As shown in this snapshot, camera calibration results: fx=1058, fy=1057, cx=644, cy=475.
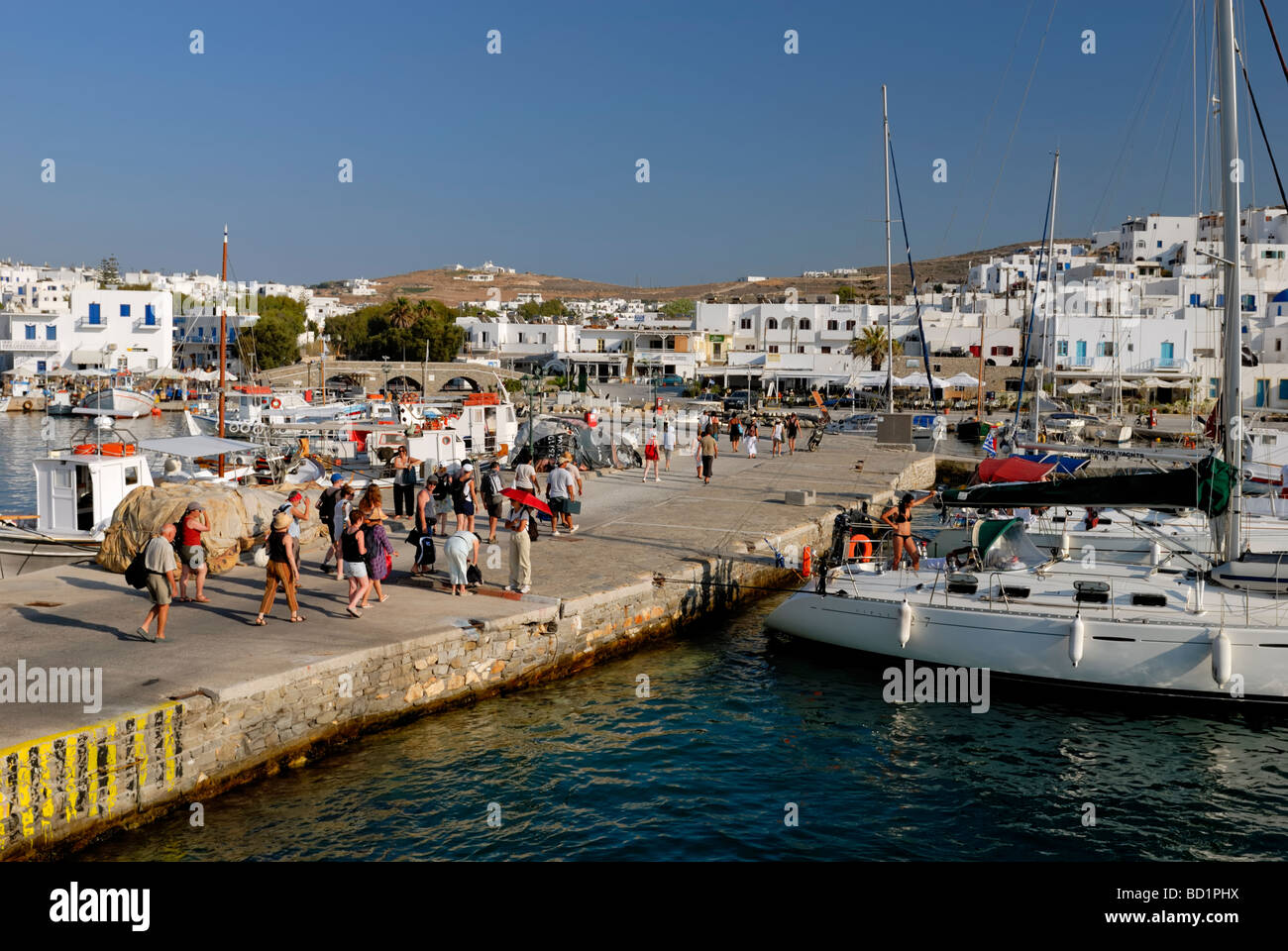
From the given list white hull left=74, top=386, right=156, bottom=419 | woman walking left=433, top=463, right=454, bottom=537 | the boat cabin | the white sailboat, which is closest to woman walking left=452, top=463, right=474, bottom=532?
woman walking left=433, top=463, right=454, bottom=537

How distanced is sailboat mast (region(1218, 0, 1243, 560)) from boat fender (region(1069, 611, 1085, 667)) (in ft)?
10.4

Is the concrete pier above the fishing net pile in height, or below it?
below

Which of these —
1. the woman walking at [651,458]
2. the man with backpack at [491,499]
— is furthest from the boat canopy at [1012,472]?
the man with backpack at [491,499]

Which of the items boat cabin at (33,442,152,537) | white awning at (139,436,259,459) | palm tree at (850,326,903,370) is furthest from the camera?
palm tree at (850,326,903,370)

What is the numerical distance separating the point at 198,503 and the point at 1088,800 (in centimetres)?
1238

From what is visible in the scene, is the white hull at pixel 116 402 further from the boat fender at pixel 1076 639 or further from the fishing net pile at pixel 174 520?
the boat fender at pixel 1076 639

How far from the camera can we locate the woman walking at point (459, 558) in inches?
585

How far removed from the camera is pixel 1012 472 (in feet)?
73.0

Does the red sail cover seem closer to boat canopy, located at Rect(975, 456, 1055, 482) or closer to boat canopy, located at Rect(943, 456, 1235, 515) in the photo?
boat canopy, located at Rect(975, 456, 1055, 482)

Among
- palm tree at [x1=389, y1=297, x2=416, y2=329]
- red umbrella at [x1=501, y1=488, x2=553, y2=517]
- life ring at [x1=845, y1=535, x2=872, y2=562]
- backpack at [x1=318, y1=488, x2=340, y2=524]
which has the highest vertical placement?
palm tree at [x1=389, y1=297, x2=416, y2=329]

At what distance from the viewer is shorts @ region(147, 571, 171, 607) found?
11.7 m

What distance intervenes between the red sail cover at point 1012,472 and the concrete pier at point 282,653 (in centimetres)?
445
